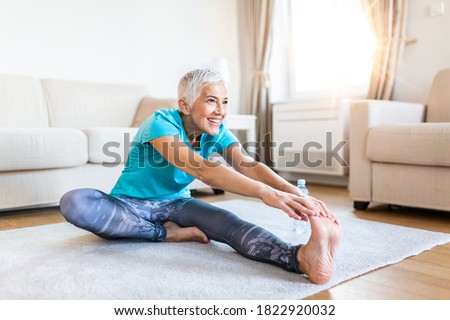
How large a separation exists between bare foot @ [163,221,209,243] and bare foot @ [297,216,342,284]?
509 mm

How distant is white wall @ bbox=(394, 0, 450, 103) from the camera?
3016mm

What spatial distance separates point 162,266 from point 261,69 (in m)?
3.22

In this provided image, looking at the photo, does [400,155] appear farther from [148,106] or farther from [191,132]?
[148,106]

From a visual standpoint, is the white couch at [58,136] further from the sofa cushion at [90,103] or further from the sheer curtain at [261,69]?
the sheer curtain at [261,69]

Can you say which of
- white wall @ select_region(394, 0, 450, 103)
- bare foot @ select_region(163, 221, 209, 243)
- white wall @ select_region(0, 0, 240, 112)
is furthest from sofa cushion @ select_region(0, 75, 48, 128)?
white wall @ select_region(394, 0, 450, 103)

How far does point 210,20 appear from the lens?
14.2 ft

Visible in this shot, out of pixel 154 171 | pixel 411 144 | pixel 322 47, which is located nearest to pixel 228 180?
pixel 154 171

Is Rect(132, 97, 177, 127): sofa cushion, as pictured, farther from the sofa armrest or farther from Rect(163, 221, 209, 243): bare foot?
Rect(163, 221, 209, 243): bare foot

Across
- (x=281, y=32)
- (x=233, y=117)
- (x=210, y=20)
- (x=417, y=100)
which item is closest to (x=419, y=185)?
(x=417, y=100)

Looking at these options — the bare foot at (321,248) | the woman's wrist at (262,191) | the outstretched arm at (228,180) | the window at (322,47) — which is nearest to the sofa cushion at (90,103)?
the window at (322,47)

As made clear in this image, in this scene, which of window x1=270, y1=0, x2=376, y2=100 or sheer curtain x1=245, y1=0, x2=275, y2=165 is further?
sheer curtain x1=245, y1=0, x2=275, y2=165

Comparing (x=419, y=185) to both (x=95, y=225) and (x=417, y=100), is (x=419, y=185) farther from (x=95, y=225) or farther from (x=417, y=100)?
(x=95, y=225)

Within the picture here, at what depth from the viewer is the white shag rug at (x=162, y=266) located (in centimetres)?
113
